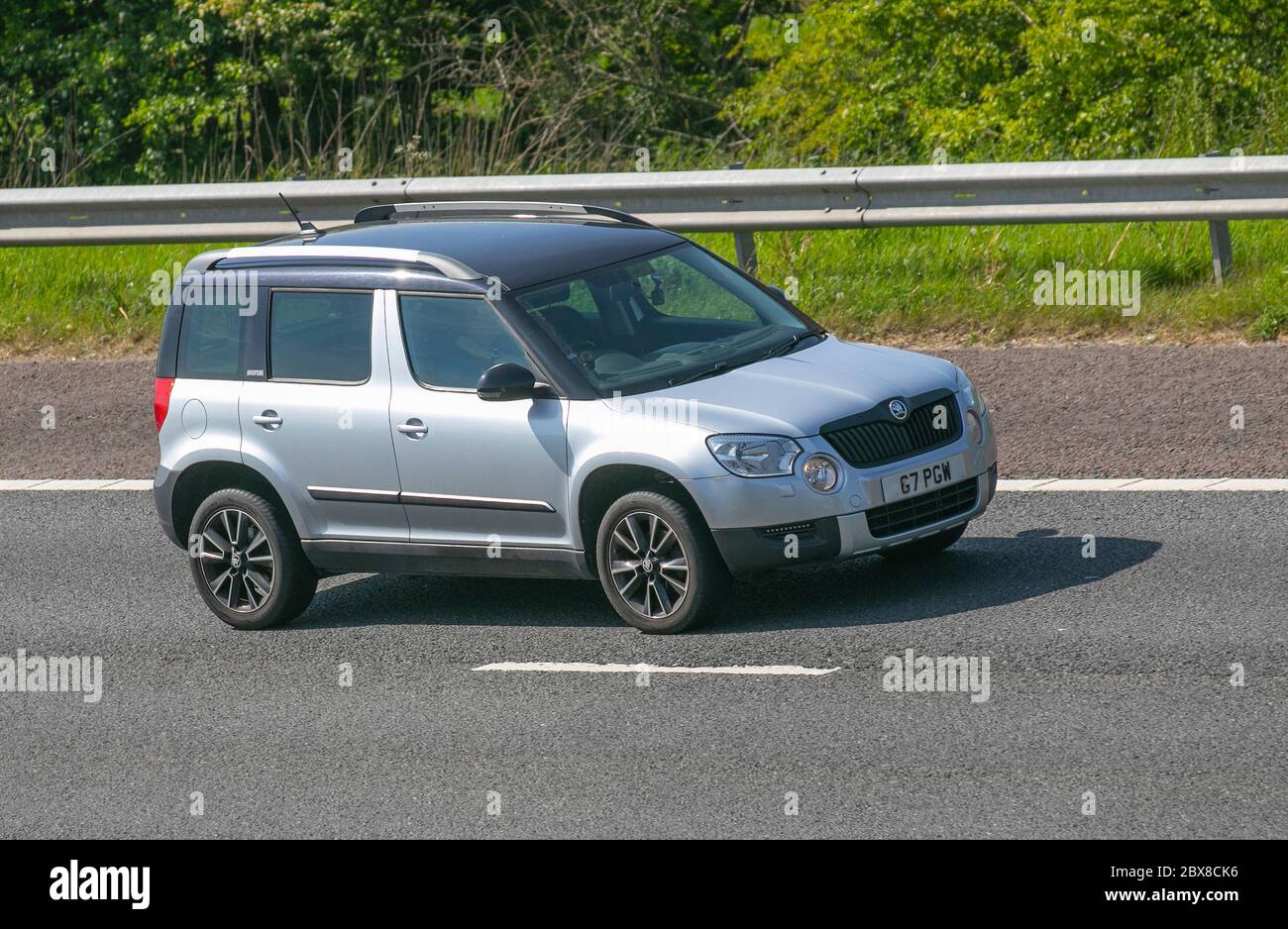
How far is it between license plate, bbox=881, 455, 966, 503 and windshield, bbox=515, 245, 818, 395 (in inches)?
36.9

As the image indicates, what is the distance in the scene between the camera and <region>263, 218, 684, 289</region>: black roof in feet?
28.5

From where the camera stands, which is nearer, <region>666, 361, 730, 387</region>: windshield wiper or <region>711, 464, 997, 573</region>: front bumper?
<region>711, 464, 997, 573</region>: front bumper

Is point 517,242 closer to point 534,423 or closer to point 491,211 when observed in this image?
point 491,211

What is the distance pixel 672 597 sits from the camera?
8.10 meters

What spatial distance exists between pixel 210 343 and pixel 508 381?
179 cm

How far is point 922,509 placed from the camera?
8.24 metres

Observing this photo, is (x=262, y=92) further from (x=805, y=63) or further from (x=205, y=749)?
(x=205, y=749)

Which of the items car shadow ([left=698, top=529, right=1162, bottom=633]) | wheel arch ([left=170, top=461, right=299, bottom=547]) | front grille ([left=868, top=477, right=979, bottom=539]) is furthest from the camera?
wheel arch ([left=170, top=461, right=299, bottom=547])

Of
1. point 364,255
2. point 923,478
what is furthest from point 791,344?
point 364,255

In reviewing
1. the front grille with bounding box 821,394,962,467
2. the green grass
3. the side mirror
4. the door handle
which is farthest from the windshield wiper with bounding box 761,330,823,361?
the green grass

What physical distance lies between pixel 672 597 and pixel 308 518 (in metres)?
1.84

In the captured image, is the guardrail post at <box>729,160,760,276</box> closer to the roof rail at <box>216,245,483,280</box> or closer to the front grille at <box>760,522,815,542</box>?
the roof rail at <box>216,245,483,280</box>

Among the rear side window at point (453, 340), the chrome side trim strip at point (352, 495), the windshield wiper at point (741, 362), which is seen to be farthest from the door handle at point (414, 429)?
the windshield wiper at point (741, 362)

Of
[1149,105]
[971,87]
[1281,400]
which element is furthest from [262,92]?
[1281,400]
